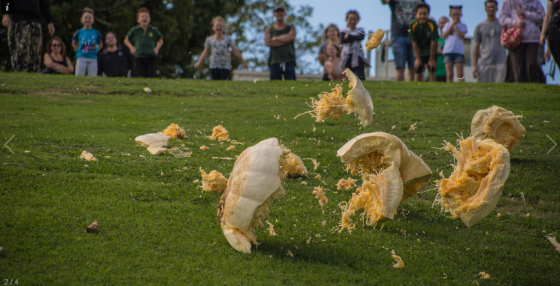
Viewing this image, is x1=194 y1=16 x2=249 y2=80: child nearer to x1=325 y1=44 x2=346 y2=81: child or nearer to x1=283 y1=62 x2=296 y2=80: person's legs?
x1=283 y1=62 x2=296 y2=80: person's legs

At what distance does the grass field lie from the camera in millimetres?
3332

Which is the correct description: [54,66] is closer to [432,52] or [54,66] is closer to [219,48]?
[219,48]

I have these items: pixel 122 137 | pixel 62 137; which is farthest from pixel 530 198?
pixel 62 137

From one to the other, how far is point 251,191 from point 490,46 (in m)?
11.3

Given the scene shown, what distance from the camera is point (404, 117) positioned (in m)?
8.76

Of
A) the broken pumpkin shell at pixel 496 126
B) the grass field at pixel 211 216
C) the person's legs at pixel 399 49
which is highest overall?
the person's legs at pixel 399 49

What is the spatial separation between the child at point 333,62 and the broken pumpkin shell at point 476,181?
8.21 meters

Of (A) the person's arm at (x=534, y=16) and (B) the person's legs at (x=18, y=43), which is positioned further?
(A) the person's arm at (x=534, y=16)

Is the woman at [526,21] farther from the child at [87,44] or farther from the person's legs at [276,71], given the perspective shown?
the child at [87,44]

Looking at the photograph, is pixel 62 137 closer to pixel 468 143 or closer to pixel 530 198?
Result: pixel 468 143

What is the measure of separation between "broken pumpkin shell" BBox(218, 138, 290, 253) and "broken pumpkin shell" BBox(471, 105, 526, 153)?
318 cm

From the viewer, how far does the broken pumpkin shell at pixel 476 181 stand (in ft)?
11.7

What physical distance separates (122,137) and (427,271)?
4867 millimetres

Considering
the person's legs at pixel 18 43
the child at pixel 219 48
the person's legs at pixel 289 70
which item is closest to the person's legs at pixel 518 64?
the person's legs at pixel 289 70
